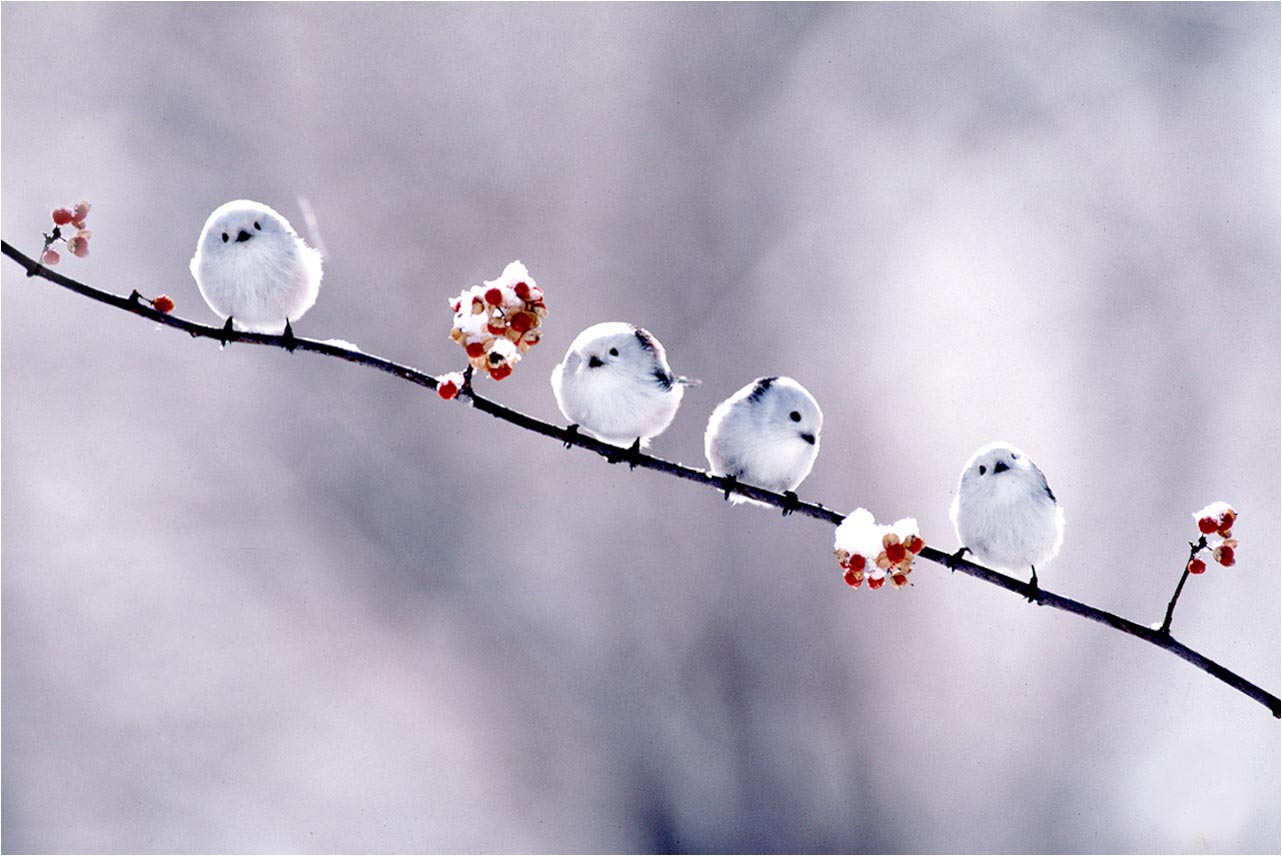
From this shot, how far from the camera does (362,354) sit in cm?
314

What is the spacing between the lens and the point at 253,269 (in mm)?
3686

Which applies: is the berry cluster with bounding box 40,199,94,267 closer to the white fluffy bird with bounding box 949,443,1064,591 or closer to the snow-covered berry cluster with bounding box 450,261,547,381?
the snow-covered berry cluster with bounding box 450,261,547,381

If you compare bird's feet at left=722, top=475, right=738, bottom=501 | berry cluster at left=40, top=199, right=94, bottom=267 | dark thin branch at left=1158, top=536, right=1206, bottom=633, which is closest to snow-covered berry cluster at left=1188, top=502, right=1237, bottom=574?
dark thin branch at left=1158, top=536, right=1206, bottom=633

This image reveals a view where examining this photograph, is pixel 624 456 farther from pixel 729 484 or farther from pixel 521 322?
pixel 521 322

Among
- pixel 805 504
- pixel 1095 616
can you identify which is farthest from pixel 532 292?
pixel 1095 616

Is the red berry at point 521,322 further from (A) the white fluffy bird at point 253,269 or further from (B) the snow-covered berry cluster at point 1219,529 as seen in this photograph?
(B) the snow-covered berry cluster at point 1219,529

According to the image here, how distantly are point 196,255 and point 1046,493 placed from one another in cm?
332

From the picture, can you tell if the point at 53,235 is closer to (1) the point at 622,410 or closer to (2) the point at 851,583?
(1) the point at 622,410

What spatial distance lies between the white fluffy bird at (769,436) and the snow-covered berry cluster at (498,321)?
1.12 metres

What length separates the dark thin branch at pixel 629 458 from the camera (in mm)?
3053

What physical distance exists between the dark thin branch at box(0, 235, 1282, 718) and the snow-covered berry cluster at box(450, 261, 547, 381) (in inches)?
5.0

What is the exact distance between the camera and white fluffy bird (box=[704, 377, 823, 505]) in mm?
3828

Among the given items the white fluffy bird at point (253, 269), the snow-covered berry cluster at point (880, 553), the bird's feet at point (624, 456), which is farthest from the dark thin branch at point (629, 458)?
the white fluffy bird at point (253, 269)

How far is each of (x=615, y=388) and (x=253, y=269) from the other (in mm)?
1368
